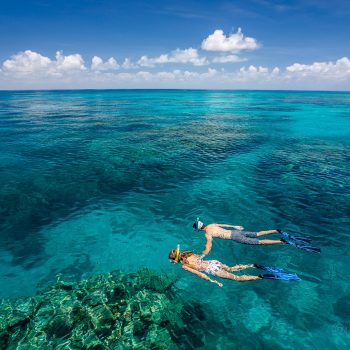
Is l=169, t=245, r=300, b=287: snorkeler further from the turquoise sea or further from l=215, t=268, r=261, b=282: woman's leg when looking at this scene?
the turquoise sea

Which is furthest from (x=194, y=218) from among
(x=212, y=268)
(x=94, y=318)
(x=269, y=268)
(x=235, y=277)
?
(x=94, y=318)

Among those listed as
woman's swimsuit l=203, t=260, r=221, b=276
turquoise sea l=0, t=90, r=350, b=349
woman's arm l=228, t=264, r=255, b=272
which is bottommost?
turquoise sea l=0, t=90, r=350, b=349

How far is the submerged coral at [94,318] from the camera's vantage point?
32.4 ft

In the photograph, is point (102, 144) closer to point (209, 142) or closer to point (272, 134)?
point (209, 142)

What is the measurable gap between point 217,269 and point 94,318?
6.12 meters

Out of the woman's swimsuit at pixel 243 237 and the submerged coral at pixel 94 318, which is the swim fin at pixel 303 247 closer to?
the woman's swimsuit at pixel 243 237

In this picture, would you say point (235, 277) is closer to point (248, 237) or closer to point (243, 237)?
point (243, 237)

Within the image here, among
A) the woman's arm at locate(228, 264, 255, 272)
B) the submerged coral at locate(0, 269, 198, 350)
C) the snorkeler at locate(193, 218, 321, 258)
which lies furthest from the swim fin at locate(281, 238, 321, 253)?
the submerged coral at locate(0, 269, 198, 350)

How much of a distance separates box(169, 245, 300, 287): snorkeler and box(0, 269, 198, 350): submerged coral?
65.0 inches

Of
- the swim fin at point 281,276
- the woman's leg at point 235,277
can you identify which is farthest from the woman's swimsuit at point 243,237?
the woman's leg at point 235,277

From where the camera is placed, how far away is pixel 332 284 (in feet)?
43.0

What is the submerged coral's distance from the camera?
987 centimetres

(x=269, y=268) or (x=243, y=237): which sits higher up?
(x=243, y=237)

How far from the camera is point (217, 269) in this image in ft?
43.6
